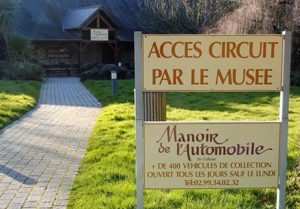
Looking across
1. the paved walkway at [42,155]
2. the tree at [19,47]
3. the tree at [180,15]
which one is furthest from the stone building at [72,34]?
the paved walkway at [42,155]

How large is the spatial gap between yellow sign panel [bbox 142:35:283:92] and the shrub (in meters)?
20.2

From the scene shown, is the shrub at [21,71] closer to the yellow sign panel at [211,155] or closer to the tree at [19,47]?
the tree at [19,47]

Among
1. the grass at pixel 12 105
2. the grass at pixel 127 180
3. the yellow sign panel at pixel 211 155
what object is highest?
the yellow sign panel at pixel 211 155

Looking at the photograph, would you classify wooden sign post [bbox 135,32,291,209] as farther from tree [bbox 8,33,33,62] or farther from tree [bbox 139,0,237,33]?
tree [bbox 8,33,33,62]

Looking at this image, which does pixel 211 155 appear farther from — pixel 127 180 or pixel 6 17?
pixel 6 17

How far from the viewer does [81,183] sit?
5.23 m

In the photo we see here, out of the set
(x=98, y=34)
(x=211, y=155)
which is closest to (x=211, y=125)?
(x=211, y=155)

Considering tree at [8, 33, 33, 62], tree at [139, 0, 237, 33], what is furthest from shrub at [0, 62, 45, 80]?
tree at [139, 0, 237, 33]

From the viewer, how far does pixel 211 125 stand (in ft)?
12.7

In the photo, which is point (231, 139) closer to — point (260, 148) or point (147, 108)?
point (260, 148)

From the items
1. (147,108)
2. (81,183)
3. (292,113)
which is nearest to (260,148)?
(81,183)

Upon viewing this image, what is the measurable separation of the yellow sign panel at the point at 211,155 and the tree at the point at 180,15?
21402 mm

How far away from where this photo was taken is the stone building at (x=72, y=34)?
28.3 metres

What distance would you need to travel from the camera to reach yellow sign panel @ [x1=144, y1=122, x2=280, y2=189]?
3.87 m
